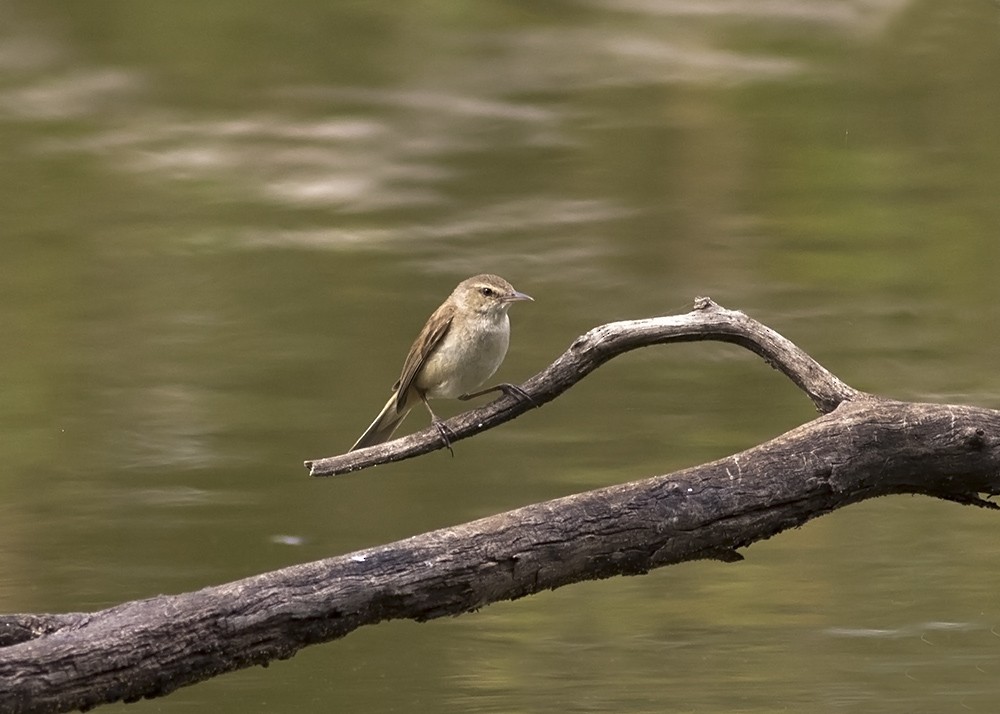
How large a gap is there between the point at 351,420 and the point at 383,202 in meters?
2.10

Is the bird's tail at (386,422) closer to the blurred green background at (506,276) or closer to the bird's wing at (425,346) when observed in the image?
the bird's wing at (425,346)

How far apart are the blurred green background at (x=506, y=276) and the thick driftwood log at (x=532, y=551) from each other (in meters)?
1.97

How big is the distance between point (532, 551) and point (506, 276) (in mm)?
5190

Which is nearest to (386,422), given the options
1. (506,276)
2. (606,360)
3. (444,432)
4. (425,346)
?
(425,346)

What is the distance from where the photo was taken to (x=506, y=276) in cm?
785

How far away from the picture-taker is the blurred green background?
5.41 m

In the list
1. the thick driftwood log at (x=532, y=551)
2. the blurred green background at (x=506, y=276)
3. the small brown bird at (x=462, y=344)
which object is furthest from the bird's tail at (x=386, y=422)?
the blurred green background at (x=506, y=276)

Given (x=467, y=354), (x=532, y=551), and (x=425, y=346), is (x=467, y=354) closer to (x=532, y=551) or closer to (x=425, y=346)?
(x=425, y=346)

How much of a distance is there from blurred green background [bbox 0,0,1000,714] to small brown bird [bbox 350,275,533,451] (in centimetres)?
167

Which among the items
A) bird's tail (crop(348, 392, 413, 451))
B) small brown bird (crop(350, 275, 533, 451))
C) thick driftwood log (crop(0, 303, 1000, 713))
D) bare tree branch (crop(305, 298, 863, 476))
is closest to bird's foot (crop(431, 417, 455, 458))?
bare tree branch (crop(305, 298, 863, 476))

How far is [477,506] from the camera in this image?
634cm

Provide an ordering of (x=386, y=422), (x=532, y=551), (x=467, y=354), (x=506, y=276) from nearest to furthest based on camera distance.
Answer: (x=532, y=551) < (x=467, y=354) < (x=386, y=422) < (x=506, y=276)

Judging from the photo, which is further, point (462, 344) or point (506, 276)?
point (506, 276)

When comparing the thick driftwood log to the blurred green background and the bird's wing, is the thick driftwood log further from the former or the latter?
the blurred green background
